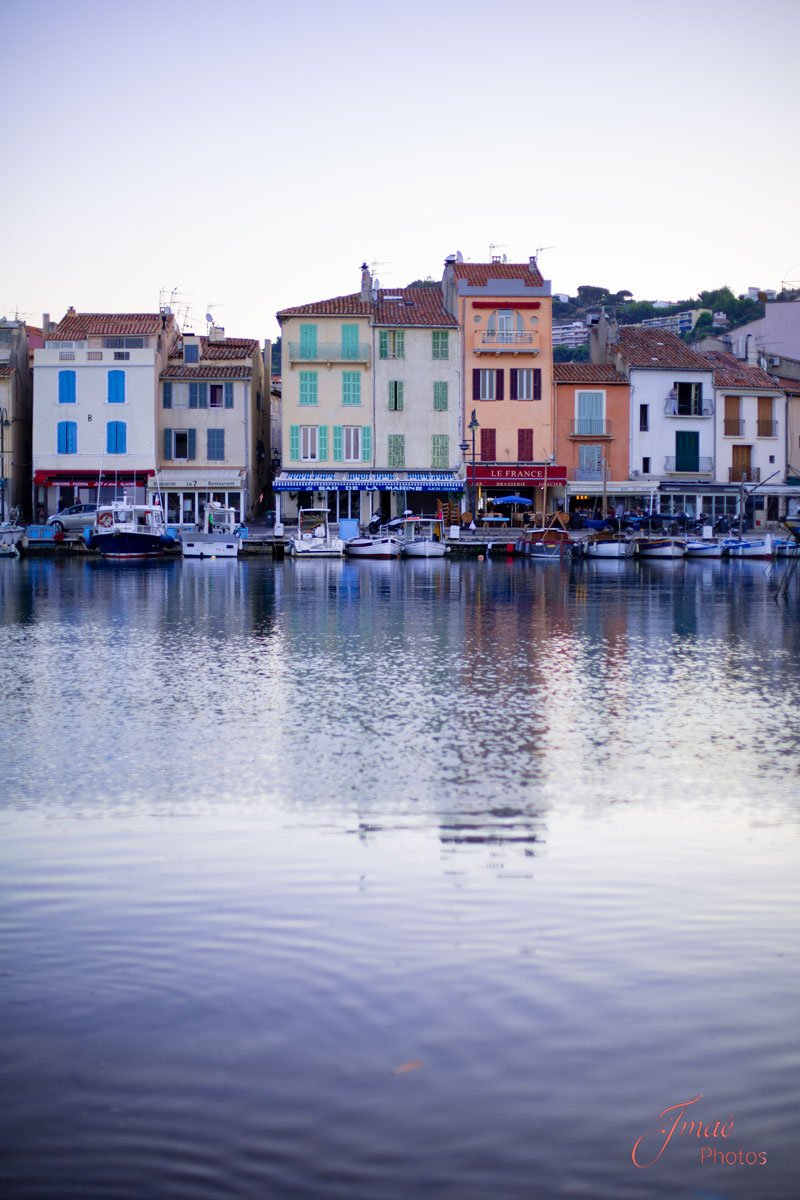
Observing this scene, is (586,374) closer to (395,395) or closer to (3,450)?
(395,395)

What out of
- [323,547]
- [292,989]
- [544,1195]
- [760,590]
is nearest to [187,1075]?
[292,989]

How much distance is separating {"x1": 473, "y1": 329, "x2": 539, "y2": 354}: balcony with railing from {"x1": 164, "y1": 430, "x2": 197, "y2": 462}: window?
16.4 m

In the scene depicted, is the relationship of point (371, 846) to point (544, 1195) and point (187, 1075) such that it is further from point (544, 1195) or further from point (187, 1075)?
point (544, 1195)

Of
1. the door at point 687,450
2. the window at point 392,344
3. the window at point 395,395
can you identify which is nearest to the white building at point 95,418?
the window at point 392,344

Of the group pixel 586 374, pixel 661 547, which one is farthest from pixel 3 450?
pixel 661 547

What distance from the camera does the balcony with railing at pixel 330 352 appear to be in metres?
66.2

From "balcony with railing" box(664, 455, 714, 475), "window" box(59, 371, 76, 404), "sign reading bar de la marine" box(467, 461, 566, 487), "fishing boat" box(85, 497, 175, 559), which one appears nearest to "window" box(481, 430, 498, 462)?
"sign reading bar de la marine" box(467, 461, 566, 487)

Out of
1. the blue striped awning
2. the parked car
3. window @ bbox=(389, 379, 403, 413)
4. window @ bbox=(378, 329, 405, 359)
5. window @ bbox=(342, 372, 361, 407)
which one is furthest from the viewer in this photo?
window @ bbox=(378, 329, 405, 359)

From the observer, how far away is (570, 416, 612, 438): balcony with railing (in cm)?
6850

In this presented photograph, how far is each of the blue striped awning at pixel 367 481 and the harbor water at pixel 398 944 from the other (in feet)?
159

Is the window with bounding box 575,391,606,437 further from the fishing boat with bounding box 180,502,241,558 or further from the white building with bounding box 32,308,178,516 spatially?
the white building with bounding box 32,308,178,516

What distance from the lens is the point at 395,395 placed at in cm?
6712

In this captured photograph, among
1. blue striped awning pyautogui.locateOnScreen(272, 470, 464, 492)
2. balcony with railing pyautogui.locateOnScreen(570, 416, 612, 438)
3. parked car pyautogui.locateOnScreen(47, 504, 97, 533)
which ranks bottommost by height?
parked car pyautogui.locateOnScreen(47, 504, 97, 533)

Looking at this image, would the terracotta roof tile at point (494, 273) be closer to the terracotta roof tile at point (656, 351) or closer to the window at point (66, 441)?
the terracotta roof tile at point (656, 351)
